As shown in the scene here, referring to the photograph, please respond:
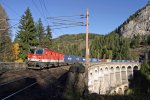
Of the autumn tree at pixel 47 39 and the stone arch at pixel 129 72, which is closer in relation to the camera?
the autumn tree at pixel 47 39

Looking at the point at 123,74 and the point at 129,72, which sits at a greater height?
the point at 129,72

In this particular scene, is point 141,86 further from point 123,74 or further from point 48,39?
point 123,74

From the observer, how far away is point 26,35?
64812mm

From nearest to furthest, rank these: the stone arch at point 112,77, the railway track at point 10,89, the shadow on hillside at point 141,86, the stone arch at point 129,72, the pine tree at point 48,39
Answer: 1. the shadow on hillside at point 141,86
2. the railway track at point 10,89
3. the stone arch at point 112,77
4. the pine tree at point 48,39
5. the stone arch at point 129,72

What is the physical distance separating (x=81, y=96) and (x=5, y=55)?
190ft

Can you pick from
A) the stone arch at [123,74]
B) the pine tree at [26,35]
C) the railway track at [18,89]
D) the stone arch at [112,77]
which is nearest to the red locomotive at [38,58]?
the railway track at [18,89]

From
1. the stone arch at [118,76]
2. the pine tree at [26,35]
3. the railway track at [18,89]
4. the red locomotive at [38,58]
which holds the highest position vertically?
the pine tree at [26,35]

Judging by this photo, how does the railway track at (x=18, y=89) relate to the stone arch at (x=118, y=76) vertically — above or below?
above

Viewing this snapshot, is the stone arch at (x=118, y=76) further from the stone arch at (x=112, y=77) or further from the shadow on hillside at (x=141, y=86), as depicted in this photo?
the shadow on hillside at (x=141, y=86)

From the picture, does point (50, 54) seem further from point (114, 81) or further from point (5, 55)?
point (114, 81)

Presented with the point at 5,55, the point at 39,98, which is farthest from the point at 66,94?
the point at 5,55

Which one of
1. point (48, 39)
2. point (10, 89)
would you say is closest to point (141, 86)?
point (10, 89)

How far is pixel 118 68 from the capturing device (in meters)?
96.7

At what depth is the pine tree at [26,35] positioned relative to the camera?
63506 millimetres
